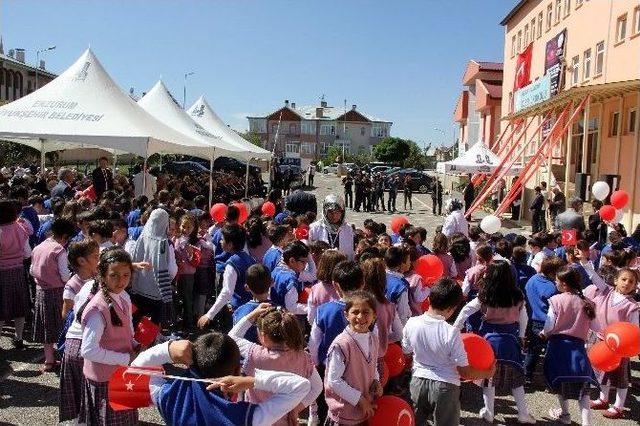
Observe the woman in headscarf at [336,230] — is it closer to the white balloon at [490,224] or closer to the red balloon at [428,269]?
the red balloon at [428,269]

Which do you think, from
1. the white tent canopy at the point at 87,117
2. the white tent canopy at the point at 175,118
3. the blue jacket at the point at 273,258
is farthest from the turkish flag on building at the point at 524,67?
the blue jacket at the point at 273,258

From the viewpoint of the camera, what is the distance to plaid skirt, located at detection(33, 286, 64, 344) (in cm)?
590

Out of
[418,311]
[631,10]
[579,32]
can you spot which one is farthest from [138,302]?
[579,32]

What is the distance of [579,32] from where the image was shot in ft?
73.7

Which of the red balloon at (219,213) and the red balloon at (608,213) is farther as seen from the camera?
the red balloon at (608,213)

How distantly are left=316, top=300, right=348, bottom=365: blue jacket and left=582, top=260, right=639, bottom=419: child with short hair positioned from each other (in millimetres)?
2543

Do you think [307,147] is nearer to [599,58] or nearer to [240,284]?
[599,58]

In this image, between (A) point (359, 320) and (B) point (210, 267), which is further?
(B) point (210, 267)

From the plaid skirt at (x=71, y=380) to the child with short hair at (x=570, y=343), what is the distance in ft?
12.2

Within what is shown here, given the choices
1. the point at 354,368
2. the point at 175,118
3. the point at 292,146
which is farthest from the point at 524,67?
the point at 292,146

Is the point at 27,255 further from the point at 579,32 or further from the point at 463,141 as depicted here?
the point at 463,141

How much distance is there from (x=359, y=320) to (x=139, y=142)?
800 centimetres

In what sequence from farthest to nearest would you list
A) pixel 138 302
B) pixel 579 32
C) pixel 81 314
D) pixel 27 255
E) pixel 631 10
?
pixel 579 32
pixel 631 10
pixel 27 255
pixel 138 302
pixel 81 314

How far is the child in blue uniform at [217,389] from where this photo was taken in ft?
8.11
